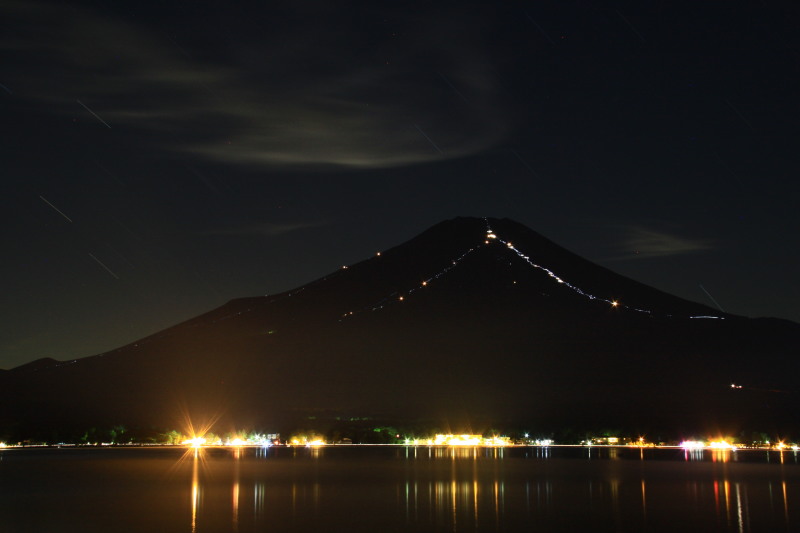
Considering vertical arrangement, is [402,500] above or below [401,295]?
below

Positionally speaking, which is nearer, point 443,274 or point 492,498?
point 492,498

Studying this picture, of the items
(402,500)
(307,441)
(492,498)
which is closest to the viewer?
(402,500)

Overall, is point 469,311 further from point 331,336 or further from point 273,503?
point 273,503

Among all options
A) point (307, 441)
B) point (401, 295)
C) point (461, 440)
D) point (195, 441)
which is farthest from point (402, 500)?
point (401, 295)

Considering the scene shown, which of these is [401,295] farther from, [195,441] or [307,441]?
[195,441]

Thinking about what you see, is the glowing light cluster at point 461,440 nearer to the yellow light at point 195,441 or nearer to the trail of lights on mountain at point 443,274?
the yellow light at point 195,441

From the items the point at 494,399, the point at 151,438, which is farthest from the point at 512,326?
the point at 151,438

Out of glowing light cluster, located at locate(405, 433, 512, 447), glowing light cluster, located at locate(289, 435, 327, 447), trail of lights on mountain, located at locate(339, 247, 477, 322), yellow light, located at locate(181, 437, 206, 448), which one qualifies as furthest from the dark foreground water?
trail of lights on mountain, located at locate(339, 247, 477, 322)
